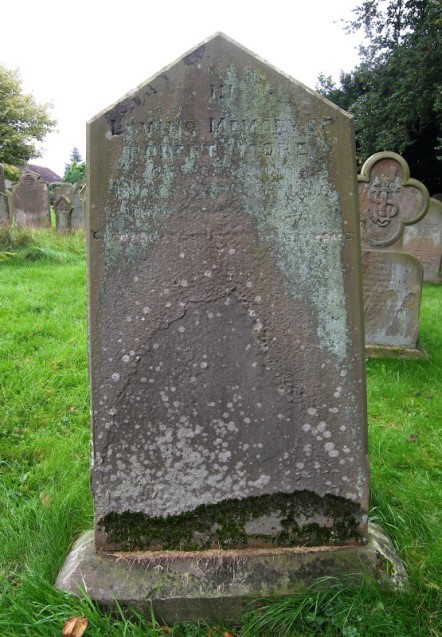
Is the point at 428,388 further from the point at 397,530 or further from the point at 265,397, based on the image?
the point at 265,397

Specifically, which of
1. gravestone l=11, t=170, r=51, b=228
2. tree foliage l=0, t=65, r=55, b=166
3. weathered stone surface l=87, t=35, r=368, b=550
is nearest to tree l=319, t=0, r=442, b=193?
gravestone l=11, t=170, r=51, b=228

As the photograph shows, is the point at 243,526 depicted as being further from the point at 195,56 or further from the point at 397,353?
the point at 397,353

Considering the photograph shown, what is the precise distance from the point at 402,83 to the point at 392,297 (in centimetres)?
1169

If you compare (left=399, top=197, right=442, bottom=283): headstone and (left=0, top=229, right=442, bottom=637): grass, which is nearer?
(left=0, top=229, right=442, bottom=637): grass

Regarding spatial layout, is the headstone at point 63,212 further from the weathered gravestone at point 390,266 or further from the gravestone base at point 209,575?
the gravestone base at point 209,575

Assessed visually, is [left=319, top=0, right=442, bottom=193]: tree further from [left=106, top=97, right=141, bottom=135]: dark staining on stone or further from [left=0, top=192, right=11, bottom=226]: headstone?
[left=106, top=97, right=141, bottom=135]: dark staining on stone

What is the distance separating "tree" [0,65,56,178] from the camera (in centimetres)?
3039

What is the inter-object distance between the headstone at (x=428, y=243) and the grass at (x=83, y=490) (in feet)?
15.6

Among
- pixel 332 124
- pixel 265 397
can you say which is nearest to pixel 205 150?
pixel 332 124

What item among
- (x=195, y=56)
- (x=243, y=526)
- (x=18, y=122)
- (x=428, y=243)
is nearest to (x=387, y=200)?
(x=195, y=56)

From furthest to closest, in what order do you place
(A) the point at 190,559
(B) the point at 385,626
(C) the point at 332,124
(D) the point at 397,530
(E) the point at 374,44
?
(E) the point at 374,44 < (D) the point at 397,530 < (A) the point at 190,559 < (C) the point at 332,124 < (B) the point at 385,626

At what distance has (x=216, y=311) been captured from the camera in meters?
2.06

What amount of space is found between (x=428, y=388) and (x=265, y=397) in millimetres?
2949

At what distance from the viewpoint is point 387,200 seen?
5734 millimetres
